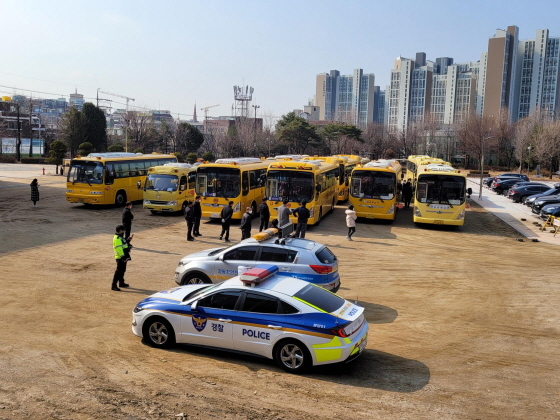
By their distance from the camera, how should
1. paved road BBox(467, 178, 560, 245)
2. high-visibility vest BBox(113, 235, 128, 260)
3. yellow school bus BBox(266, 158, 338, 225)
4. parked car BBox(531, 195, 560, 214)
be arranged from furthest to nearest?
1. parked car BBox(531, 195, 560, 214)
2. paved road BBox(467, 178, 560, 245)
3. yellow school bus BBox(266, 158, 338, 225)
4. high-visibility vest BBox(113, 235, 128, 260)

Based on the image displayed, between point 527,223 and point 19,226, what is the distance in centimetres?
2599

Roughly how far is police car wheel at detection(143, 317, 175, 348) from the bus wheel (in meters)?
21.9

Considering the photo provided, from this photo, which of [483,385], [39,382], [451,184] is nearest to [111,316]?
[39,382]

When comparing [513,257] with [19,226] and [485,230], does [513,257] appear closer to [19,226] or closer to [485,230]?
[485,230]

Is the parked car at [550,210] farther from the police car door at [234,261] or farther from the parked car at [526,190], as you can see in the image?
the police car door at [234,261]

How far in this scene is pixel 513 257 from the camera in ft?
67.2

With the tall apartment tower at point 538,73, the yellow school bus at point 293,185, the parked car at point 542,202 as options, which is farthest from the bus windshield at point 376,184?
the tall apartment tower at point 538,73

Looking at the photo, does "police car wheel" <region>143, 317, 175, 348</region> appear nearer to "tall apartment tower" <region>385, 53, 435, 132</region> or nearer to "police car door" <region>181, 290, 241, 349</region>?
"police car door" <region>181, 290, 241, 349</region>

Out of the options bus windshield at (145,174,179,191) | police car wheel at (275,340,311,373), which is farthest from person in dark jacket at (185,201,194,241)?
police car wheel at (275,340,311,373)

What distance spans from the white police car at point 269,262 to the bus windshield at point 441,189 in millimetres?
14587

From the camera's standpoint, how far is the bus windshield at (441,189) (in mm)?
26172

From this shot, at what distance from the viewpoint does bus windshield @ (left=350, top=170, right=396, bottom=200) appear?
27172mm

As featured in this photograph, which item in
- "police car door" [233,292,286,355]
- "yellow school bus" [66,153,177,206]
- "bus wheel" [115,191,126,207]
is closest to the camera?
"police car door" [233,292,286,355]

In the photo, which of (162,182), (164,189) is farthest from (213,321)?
(162,182)
